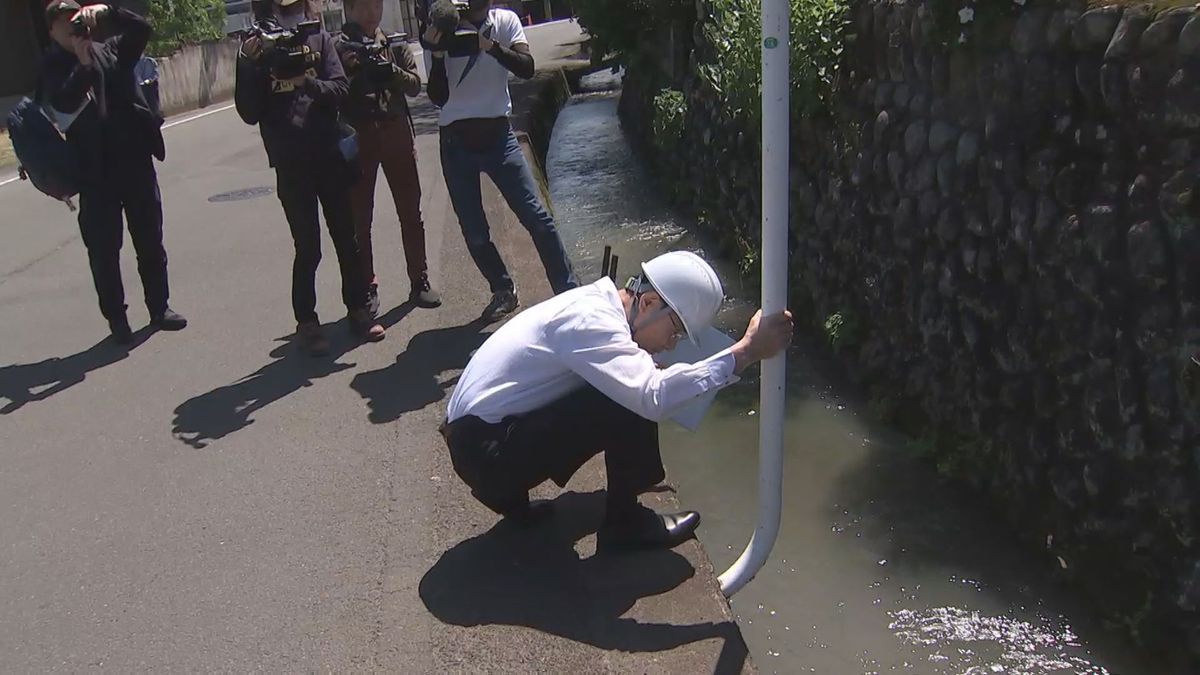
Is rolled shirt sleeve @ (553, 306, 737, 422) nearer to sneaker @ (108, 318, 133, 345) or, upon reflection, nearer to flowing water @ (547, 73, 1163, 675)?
flowing water @ (547, 73, 1163, 675)

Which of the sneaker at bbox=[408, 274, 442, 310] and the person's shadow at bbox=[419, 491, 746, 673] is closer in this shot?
the person's shadow at bbox=[419, 491, 746, 673]

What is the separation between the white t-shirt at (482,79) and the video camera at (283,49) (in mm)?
711

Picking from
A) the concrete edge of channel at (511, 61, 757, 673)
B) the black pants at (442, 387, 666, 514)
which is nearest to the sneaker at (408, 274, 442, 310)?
the concrete edge of channel at (511, 61, 757, 673)

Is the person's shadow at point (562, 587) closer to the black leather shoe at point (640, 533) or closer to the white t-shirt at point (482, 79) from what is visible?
the black leather shoe at point (640, 533)

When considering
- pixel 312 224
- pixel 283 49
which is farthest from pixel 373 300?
pixel 283 49

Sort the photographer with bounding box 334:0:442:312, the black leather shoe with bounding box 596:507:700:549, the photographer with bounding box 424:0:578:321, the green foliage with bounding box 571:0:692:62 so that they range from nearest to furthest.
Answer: the black leather shoe with bounding box 596:507:700:549 → the photographer with bounding box 424:0:578:321 → the photographer with bounding box 334:0:442:312 → the green foliage with bounding box 571:0:692:62

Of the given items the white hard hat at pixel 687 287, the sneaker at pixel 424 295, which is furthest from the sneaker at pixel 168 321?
the white hard hat at pixel 687 287

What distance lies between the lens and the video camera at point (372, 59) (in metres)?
5.85

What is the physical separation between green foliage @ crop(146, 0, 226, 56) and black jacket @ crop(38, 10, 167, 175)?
67.9ft

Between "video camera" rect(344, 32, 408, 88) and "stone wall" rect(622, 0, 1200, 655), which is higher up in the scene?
"video camera" rect(344, 32, 408, 88)

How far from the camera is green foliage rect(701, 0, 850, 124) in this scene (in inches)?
247

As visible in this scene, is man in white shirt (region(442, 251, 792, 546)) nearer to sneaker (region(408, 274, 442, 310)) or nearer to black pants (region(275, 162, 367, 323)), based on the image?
black pants (region(275, 162, 367, 323))

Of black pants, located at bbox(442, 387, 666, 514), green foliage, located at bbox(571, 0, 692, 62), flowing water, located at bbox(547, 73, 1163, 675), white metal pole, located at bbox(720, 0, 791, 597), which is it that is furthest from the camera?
green foliage, located at bbox(571, 0, 692, 62)

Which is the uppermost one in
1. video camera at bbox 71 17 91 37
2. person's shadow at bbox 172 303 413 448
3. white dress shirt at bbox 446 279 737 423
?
video camera at bbox 71 17 91 37
